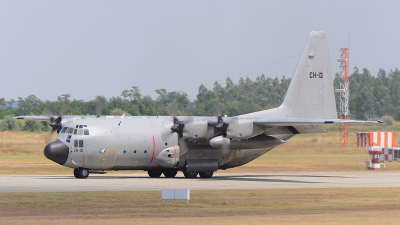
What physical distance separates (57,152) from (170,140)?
564 centimetres

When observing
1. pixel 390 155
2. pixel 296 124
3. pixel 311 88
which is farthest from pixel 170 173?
pixel 390 155

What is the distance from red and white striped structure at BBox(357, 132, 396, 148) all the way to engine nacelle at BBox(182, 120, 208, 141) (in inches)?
557

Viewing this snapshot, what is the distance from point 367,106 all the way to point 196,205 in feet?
222

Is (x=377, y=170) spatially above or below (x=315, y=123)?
below

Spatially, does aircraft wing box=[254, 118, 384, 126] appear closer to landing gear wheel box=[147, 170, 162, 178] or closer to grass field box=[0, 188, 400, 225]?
grass field box=[0, 188, 400, 225]

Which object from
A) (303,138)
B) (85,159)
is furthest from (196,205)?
(303,138)

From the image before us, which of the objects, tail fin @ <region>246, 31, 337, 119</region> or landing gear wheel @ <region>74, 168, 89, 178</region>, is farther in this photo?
tail fin @ <region>246, 31, 337, 119</region>

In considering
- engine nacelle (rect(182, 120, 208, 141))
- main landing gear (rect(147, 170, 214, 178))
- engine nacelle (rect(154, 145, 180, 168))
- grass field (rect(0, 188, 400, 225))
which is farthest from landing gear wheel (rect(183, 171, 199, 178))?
grass field (rect(0, 188, 400, 225))

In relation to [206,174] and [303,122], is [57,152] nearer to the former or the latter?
[206,174]

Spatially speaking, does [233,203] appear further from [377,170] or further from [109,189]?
[377,170]

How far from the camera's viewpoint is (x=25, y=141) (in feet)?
206

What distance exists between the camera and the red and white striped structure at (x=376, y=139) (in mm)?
45812

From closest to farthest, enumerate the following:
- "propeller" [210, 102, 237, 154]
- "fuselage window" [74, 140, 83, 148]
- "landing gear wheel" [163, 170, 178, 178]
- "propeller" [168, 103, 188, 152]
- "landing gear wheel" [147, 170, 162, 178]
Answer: "fuselage window" [74, 140, 83, 148] < "propeller" [210, 102, 237, 154] < "propeller" [168, 103, 188, 152] < "landing gear wheel" [163, 170, 178, 178] < "landing gear wheel" [147, 170, 162, 178]

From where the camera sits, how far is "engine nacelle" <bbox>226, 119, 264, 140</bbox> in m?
35.5
